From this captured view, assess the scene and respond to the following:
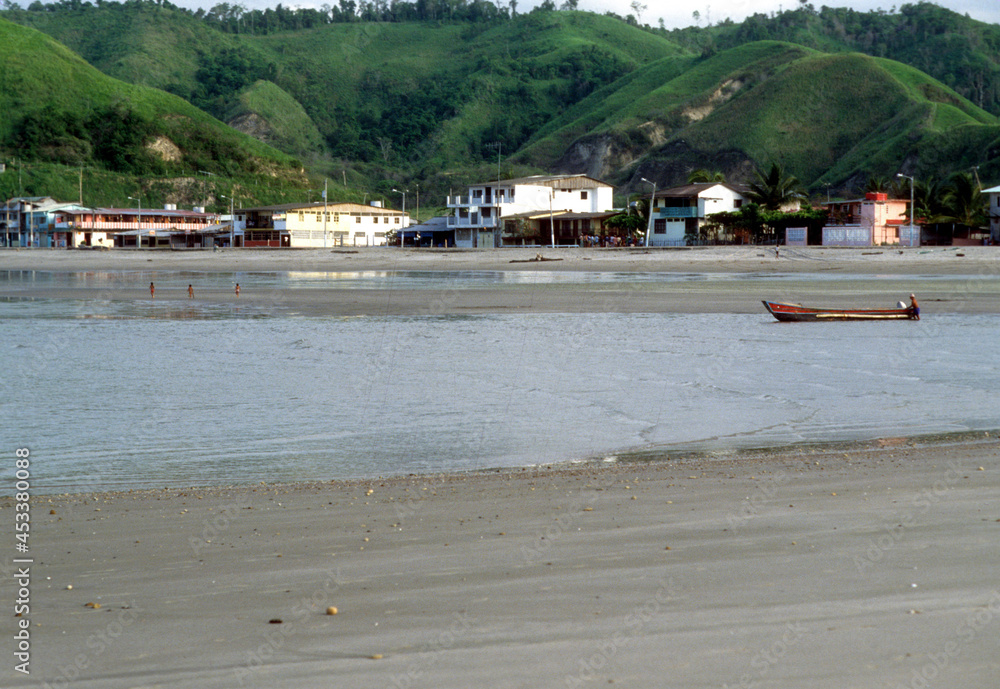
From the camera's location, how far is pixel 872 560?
6574 millimetres

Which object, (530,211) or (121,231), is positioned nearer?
(530,211)

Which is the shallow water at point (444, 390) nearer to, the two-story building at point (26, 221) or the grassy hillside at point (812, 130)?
the two-story building at point (26, 221)

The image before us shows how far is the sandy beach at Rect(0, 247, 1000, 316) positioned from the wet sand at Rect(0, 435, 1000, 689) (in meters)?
27.2

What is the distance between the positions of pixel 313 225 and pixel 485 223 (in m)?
19.1

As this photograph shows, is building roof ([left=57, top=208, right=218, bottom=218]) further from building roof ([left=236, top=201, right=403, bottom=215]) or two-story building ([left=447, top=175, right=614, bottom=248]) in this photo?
two-story building ([left=447, top=175, right=614, bottom=248])

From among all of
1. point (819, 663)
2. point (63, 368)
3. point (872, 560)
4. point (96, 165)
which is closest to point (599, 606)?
point (819, 663)

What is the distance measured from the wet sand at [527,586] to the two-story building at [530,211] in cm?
8440

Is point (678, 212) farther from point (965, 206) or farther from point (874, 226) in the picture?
point (965, 206)

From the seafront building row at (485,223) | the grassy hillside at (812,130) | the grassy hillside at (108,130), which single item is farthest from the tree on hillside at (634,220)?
the grassy hillside at (108,130)

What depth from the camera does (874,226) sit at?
75875 millimetres

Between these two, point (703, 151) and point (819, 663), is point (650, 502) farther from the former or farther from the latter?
point (703, 151)

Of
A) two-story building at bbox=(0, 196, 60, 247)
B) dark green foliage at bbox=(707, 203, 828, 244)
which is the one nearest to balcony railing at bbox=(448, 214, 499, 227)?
dark green foliage at bbox=(707, 203, 828, 244)

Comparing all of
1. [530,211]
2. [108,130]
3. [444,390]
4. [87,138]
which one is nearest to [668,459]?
[444,390]

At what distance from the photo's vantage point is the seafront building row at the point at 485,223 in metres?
77.1
